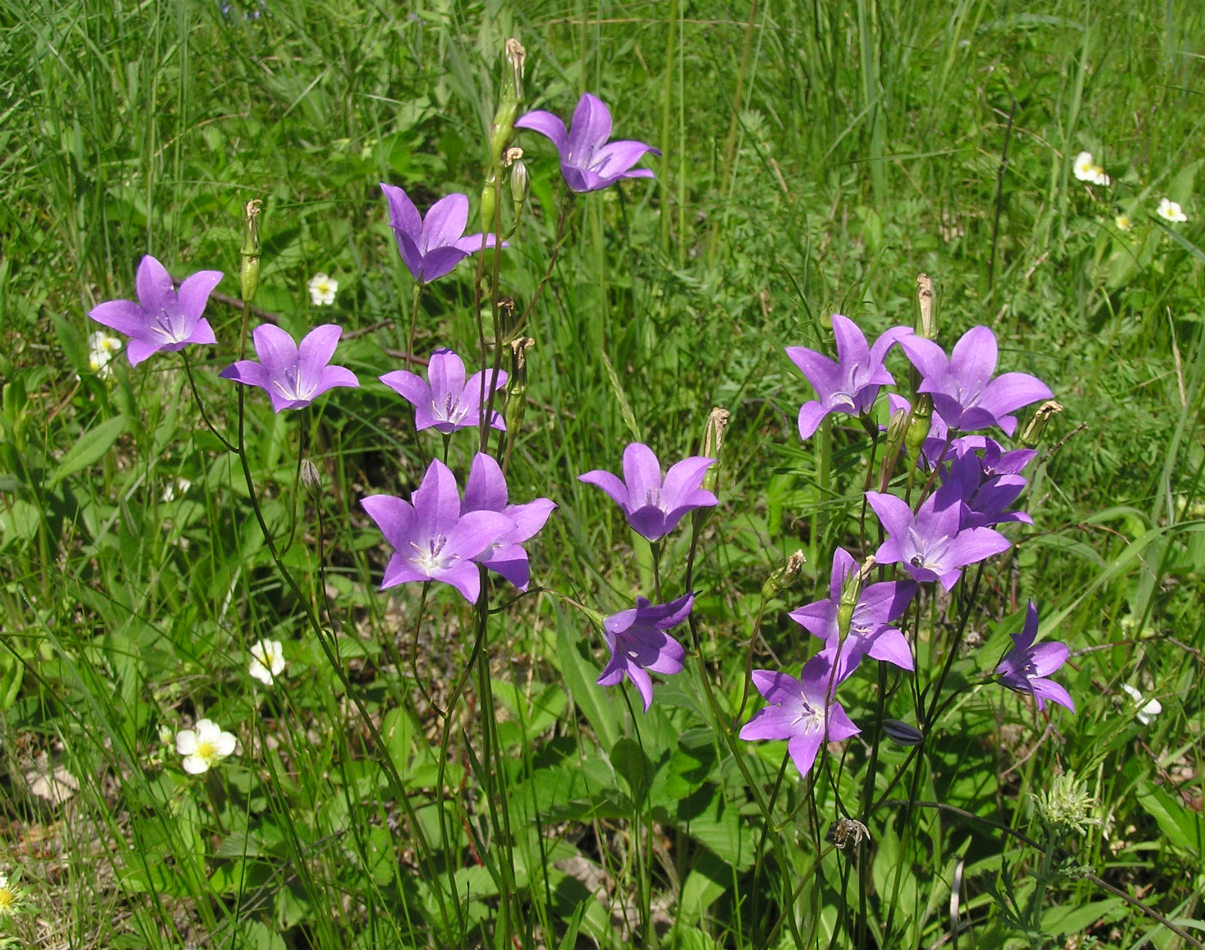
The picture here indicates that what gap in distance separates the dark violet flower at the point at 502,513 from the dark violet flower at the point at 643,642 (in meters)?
0.15

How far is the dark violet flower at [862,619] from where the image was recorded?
4.73 feet

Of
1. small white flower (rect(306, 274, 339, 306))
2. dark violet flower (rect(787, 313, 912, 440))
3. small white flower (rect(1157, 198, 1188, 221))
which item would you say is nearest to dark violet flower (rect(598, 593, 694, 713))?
dark violet flower (rect(787, 313, 912, 440))

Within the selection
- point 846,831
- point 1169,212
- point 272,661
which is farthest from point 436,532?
point 1169,212

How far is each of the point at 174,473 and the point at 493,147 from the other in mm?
1931

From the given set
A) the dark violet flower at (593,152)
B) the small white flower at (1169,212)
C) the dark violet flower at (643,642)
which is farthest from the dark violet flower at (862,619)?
the small white flower at (1169,212)

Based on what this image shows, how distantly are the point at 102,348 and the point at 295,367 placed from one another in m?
2.06

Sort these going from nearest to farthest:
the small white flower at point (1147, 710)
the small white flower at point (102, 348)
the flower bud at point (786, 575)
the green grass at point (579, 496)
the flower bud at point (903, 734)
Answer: the flower bud at point (786, 575), the flower bud at point (903, 734), the green grass at point (579, 496), the small white flower at point (1147, 710), the small white flower at point (102, 348)

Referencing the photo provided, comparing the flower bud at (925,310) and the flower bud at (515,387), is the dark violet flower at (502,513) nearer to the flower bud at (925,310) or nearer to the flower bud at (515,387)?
the flower bud at (515,387)


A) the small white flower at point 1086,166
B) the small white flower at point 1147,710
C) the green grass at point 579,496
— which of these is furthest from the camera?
the small white flower at point 1086,166

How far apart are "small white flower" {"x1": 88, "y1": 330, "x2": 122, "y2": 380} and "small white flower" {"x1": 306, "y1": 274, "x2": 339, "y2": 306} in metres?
0.64

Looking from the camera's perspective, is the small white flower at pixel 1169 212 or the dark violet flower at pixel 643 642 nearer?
the dark violet flower at pixel 643 642

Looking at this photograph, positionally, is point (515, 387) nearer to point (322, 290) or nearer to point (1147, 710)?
point (1147, 710)

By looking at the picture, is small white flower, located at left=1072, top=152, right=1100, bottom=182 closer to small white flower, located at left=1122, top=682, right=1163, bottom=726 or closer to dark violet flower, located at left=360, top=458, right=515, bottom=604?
small white flower, located at left=1122, top=682, right=1163, bottom=726

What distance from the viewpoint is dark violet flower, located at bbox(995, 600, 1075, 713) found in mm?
1687
